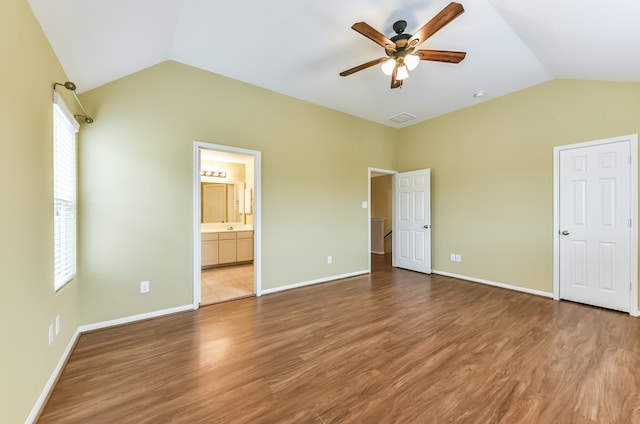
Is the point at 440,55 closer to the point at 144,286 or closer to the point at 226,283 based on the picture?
the point at 144,286

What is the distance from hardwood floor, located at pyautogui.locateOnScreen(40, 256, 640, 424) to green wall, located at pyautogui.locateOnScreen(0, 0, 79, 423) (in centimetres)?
36

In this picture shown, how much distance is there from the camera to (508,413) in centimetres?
154

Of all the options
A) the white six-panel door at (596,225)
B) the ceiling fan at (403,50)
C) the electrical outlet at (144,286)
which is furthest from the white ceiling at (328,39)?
the electrical outlet at (144,286)

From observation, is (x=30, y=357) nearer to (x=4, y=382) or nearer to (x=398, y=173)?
(x=4, y=382)

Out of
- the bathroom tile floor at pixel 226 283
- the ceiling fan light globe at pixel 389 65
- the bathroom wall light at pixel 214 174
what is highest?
the ceiling fan light globe at pixel 389 65

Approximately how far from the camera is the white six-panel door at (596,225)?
117 inches

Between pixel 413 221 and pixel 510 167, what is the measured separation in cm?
183

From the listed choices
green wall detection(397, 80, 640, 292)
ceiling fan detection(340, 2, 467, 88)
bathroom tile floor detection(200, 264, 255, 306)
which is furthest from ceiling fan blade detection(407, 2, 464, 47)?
bathroom tile floor detection(200, 264, 255, 306)

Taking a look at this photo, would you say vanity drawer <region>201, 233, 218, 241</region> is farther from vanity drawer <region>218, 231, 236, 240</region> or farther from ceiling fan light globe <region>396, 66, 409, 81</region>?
ceiling fan light globe <region>396, 66, 409, 81</region>

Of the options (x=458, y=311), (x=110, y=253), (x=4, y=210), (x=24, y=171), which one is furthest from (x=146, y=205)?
(x=458, y=311)

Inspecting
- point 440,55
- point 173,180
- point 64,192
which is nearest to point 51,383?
point 64,192

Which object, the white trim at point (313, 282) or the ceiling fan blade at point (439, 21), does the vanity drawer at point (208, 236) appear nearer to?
the white trim at point (313, 282)

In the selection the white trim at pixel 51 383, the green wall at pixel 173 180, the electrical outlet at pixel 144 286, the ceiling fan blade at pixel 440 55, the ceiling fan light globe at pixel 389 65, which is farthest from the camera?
the electrical outlet at pixel 144 286

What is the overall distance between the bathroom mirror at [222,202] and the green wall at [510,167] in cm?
438
